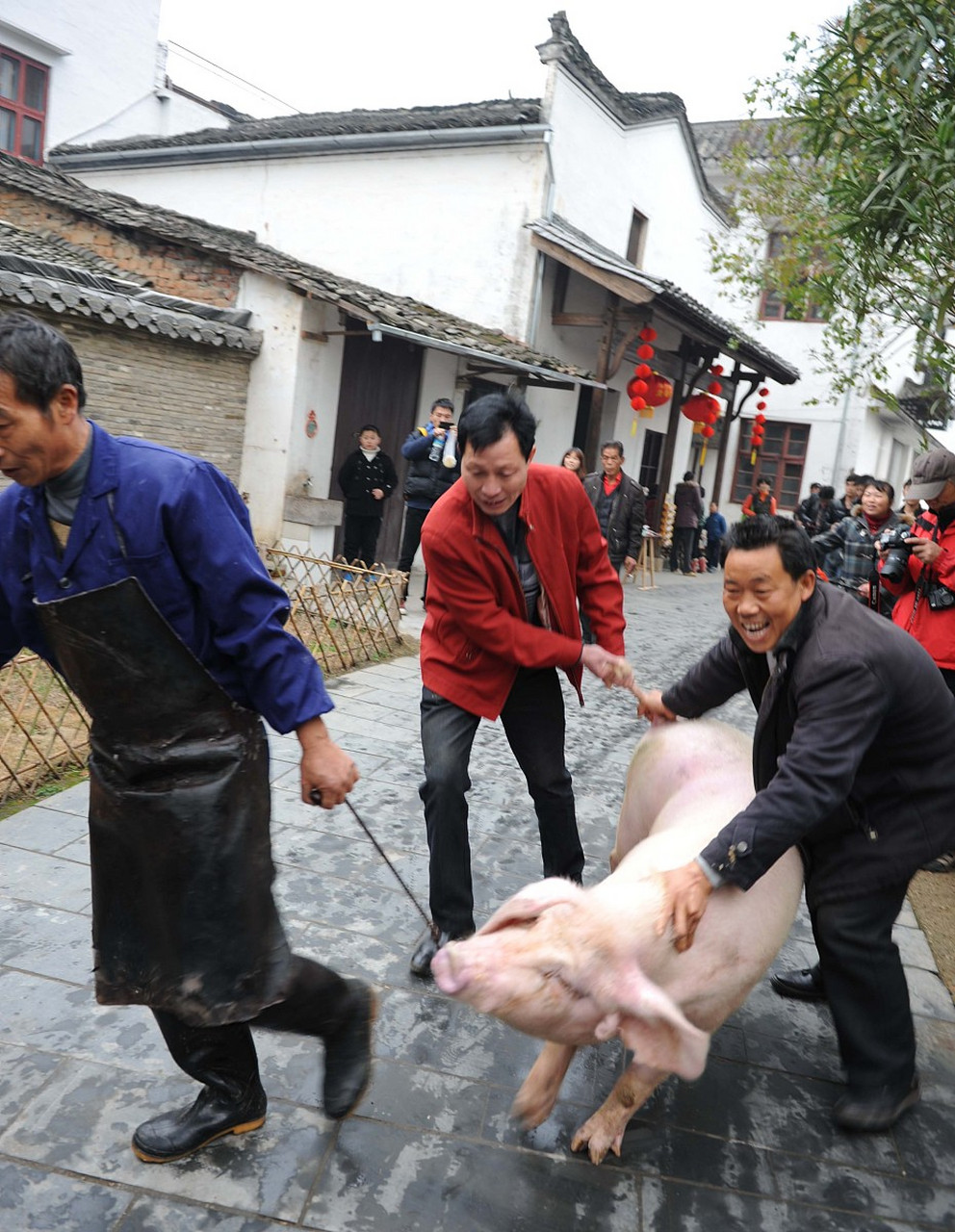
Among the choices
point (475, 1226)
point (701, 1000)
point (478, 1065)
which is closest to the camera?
point (475, 1226)

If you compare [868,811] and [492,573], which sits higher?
[492,573]

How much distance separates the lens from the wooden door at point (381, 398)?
37.6 ft

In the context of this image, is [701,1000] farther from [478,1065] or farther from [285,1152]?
[285,1152]

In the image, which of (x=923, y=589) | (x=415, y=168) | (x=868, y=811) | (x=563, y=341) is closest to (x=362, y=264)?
(x=415, y=168)

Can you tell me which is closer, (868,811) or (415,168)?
(868,811)

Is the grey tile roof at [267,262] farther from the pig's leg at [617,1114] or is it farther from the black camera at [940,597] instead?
the pig's leg at [617,1114]

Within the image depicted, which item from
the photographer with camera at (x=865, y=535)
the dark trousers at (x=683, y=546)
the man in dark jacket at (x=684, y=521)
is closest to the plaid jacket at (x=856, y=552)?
the photographer with camera at (x=865, y=535)

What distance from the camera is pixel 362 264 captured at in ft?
48.2

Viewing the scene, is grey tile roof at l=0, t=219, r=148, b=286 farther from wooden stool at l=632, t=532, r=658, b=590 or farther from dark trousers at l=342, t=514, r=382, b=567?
wooden stool at l=632, t=532, r=658, b=590

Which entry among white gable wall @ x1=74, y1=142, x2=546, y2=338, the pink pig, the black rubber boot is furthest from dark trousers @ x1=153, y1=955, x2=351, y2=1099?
white gable wall @ x1=74, y1=142, x2=546, y2=338

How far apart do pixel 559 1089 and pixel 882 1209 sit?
84 centimetres

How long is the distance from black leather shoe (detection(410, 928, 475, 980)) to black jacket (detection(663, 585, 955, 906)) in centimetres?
113

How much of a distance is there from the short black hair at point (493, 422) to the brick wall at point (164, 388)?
6882 mm

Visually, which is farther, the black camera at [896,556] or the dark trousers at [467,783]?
the black camera at [896,556]
